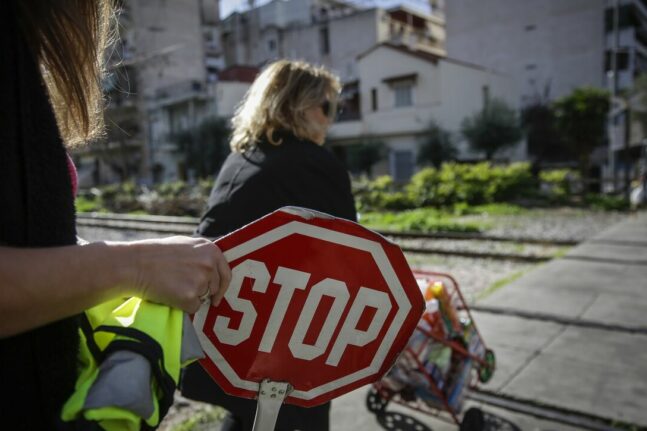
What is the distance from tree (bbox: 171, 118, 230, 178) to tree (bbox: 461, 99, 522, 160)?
1693 cm

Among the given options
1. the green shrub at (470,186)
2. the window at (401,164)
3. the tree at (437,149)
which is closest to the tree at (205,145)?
the window at (401,164)

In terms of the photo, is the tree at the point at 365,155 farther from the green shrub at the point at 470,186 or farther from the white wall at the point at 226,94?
the green shrub at the point at 470,186

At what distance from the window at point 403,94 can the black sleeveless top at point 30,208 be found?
3418 cm

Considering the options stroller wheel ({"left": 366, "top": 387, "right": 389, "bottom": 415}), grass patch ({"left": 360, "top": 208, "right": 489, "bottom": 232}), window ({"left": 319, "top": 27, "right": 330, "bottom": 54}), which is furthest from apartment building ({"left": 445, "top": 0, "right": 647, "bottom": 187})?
stroller wheel ({"left": 366, "top": 387, "right": 389, "bottom": 415})

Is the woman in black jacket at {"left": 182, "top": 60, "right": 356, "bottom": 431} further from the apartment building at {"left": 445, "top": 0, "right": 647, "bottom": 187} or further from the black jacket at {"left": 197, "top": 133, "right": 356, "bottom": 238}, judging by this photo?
the apartment building at {"left": 445, "top": 0, "right": 647, "bottom": 187}

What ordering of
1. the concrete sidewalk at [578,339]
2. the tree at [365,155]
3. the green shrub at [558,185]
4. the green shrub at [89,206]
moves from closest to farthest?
the concrete sidewalk at [578,339] < the green shrub at [558,185] < the green shrub at [89,206] < the tree at [365,155]

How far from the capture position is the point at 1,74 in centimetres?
89

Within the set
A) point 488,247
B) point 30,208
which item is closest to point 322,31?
point 488,247

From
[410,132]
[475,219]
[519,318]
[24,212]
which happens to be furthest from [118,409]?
[410,132]

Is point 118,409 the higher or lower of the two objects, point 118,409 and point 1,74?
the lower

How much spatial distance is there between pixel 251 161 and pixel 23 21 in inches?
50.8

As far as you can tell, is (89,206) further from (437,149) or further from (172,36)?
(172,36)

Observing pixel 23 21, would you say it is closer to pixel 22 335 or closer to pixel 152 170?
pixel 22 335

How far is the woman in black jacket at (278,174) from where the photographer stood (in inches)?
81.4
